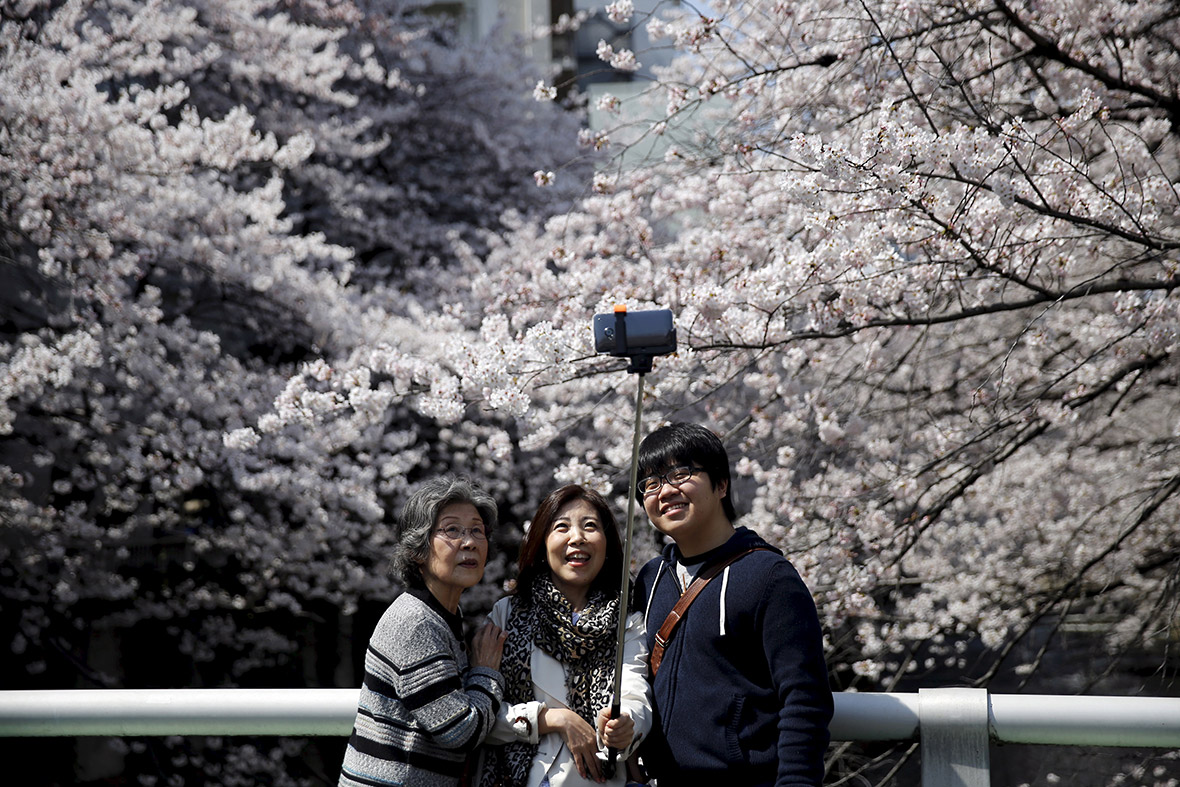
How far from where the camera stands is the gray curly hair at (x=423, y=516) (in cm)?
253

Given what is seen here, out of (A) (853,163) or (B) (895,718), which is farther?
(A) (853,163)

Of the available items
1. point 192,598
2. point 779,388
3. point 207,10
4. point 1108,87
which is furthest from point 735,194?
point 207,10

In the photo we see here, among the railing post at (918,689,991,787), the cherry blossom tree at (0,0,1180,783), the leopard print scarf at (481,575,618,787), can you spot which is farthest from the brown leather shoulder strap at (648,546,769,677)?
the cherry blossom tree at (0,0,1180,783)

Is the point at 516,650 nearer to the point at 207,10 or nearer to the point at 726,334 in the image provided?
the point at 726,334

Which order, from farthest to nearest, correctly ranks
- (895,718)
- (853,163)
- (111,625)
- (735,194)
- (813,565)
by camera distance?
(111,625)
(735,194)
(813,565)
(853,163)
(895,718)

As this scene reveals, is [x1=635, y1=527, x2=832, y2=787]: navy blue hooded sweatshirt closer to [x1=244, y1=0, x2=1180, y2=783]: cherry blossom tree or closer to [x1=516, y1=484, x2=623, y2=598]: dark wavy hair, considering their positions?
[x1=516, y1=484, x2=623, y2=598]: dark wavy hair

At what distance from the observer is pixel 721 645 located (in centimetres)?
228

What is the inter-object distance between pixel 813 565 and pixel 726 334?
1.18m

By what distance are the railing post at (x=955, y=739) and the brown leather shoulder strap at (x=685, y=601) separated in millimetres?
498

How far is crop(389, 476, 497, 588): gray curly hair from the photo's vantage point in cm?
253

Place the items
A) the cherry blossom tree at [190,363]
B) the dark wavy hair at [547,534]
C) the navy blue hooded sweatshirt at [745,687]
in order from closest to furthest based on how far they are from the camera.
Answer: the navy blue hooded sweatshirt at [745,687], the dark wavy hair at [547,534], the cherry blossom tree at [190,363]

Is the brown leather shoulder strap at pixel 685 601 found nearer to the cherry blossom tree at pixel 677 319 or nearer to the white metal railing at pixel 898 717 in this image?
the white metal railing at pixel 898 717

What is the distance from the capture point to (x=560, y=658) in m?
2.46

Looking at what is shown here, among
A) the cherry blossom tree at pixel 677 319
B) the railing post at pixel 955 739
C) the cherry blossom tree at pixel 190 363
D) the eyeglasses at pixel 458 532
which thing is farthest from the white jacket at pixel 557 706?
the cherry blossom tree at pixel 190 363
